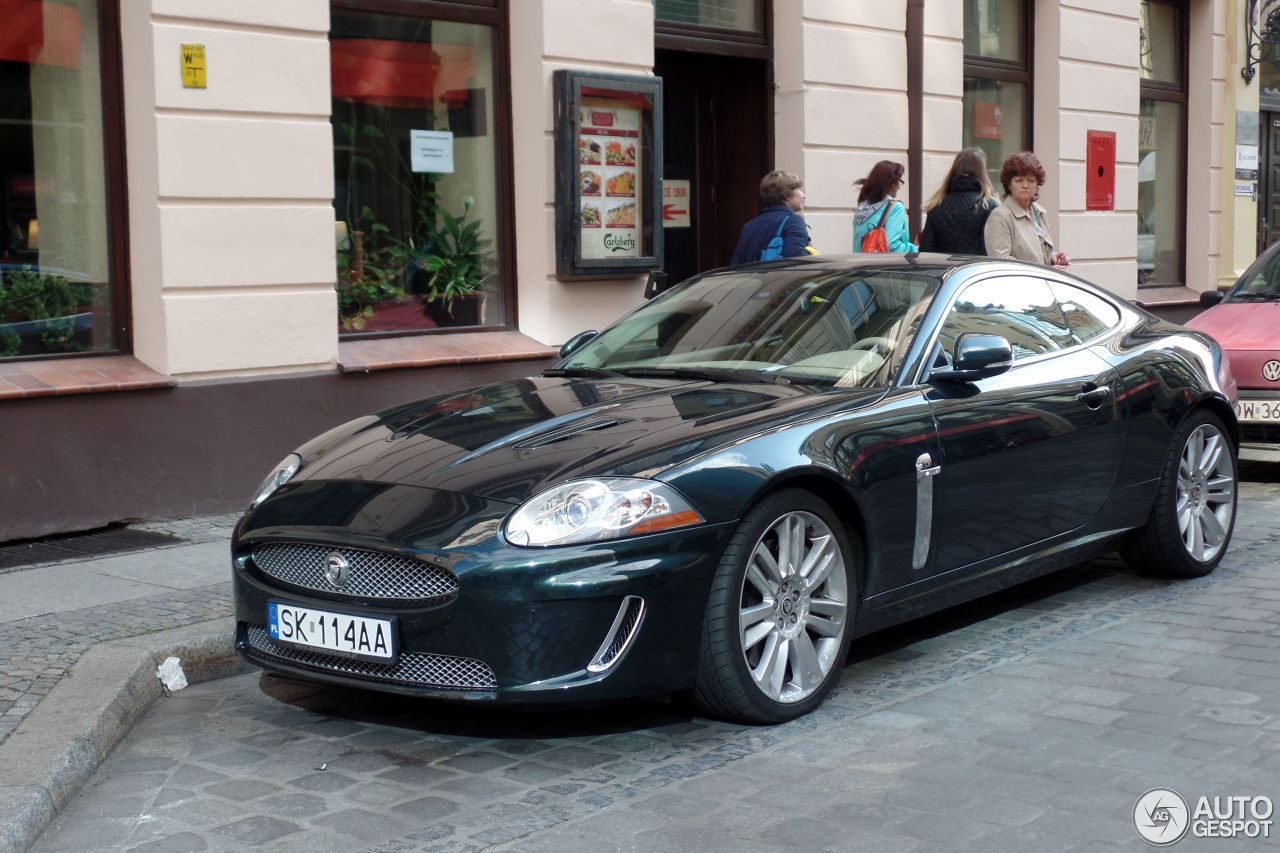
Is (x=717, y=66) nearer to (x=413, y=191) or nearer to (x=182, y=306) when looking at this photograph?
(x=413, y=191)

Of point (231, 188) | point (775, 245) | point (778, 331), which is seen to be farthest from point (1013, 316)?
point (231, 188)

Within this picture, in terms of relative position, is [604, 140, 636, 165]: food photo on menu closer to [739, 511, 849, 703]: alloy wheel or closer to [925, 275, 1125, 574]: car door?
[925, 275, 1125, 574]: car door

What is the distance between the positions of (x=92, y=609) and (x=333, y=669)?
6.23 feet

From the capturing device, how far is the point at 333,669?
14.8ft

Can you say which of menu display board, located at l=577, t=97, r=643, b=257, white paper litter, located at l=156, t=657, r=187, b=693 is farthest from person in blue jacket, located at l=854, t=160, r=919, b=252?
white paper litter, located at l=156, t=657, r=187, b=693

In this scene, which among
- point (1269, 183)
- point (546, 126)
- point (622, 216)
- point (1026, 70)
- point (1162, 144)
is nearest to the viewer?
point (546, 126)

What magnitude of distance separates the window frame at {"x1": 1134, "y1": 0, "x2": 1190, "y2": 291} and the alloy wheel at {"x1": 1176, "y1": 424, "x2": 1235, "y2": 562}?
9.62m

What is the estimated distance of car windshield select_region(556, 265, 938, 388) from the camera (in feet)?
17.6

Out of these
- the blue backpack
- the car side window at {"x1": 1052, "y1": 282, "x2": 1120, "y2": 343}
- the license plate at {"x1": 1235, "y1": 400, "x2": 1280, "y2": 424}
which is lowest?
the license plate at {"x1": 1235, "y1": 400, "x2": 1280, "y2": 424}

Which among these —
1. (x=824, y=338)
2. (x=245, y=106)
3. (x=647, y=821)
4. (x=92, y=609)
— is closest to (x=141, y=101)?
(x=245, y=106)

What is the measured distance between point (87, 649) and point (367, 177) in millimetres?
4623

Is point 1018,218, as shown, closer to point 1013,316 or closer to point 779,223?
point 779,223

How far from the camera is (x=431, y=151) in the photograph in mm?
9711

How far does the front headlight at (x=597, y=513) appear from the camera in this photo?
425 centimetres
